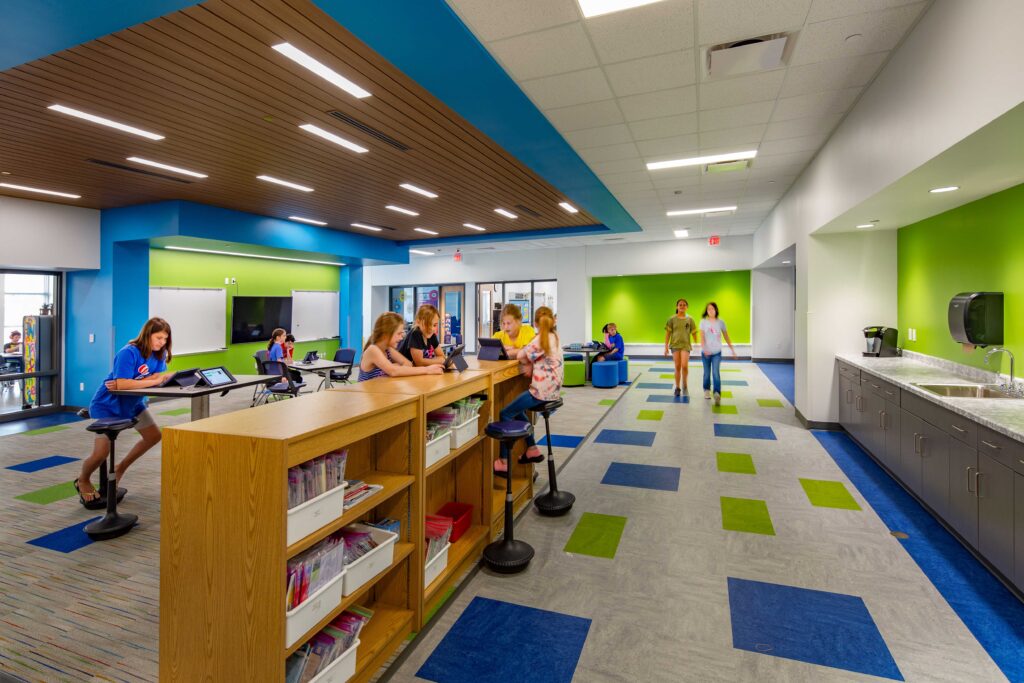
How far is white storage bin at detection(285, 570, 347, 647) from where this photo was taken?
5.75 ft

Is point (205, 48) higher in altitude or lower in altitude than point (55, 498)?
higher

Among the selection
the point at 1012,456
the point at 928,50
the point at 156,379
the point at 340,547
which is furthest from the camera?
the point at 156,379

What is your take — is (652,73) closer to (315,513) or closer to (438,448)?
→ (438,448)

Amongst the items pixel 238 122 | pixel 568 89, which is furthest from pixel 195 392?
pixel 568 89

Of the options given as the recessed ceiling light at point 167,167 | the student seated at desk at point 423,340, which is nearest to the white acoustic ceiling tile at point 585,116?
the student seated at desk at point 423,340

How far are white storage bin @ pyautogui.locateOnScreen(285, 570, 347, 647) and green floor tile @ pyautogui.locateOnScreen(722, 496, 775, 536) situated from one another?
2.91 metres

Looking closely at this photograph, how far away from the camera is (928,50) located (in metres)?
3.16

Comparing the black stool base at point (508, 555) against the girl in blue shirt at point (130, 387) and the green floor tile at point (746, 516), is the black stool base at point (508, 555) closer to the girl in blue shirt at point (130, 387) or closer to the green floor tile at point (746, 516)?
the green floor tile at point (746, 516)

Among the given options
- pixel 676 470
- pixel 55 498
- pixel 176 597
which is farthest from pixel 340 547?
pixel 55 498

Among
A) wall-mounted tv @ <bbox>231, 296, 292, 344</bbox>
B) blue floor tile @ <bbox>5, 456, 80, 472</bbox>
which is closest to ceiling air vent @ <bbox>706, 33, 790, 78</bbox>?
blue floor tile @ <bbox>5, 456, 80, 472</bbox>

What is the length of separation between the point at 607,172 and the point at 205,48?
192 inches

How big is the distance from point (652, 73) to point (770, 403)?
629 cm

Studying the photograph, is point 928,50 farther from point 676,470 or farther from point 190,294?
point 190,294

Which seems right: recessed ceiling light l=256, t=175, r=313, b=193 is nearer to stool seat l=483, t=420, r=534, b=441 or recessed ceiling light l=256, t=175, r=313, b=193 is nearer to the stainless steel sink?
stool seat l=483, t=420, r=534, b=441
